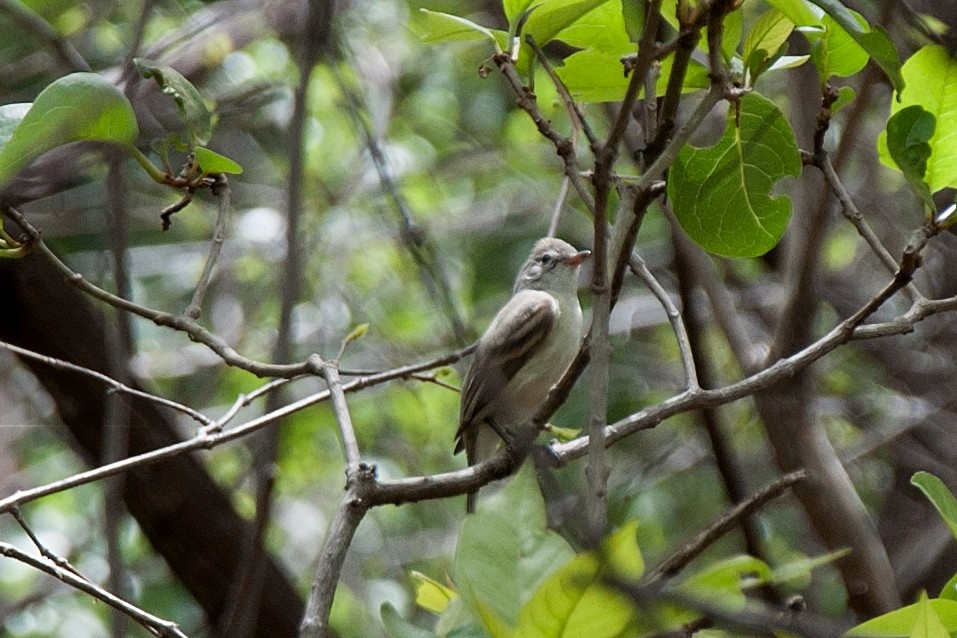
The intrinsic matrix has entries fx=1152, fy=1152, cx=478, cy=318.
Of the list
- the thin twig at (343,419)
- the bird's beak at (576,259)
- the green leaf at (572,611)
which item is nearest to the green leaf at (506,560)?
the green leaf at (572,611)

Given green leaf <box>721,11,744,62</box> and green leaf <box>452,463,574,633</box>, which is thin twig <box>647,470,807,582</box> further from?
green leaf <box>721,11,744,62</box>

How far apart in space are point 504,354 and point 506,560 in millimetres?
2781

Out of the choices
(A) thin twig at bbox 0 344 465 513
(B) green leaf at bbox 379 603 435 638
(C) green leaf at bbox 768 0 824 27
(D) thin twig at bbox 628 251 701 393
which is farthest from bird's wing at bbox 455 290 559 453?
(B) green leaf at bbox 379 603 435 638

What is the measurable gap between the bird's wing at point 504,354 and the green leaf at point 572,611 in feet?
8.92

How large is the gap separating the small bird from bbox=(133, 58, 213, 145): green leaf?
1.89 meters

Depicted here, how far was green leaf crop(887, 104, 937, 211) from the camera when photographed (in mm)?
2045

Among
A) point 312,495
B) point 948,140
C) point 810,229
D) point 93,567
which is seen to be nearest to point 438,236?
point 312,495

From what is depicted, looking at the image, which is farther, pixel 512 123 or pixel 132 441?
pixel 512 123

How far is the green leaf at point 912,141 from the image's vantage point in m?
2.04

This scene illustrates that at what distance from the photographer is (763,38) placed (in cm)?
193

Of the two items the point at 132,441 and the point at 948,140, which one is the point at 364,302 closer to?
the point at 132,441

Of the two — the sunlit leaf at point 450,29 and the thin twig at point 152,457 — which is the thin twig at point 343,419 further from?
the sunlit leaf at point 450,29

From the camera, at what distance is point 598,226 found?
5.46ft

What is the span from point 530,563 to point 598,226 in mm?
575
